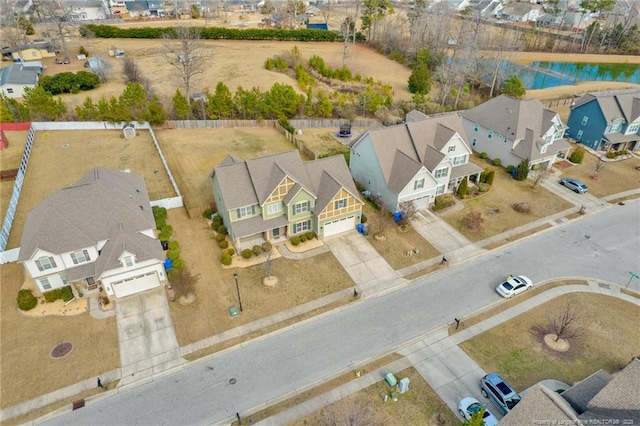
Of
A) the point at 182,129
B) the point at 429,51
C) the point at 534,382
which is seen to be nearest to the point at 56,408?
the point at 534,382

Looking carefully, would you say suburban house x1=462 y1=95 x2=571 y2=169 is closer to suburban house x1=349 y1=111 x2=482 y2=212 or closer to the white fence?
suburban house x1=349 y1=111 x2=482 y2=212

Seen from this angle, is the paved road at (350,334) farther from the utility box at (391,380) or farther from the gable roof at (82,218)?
the gable roof at (82,218)

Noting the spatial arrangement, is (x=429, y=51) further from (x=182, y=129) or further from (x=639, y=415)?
(x=639, y=415)

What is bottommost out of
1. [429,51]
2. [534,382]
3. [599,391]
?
[534,382]

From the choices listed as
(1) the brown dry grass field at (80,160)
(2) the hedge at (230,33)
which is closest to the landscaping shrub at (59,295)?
(1) the brown dry grass field at (80,160)

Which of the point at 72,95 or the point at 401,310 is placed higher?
the point at 72,95
